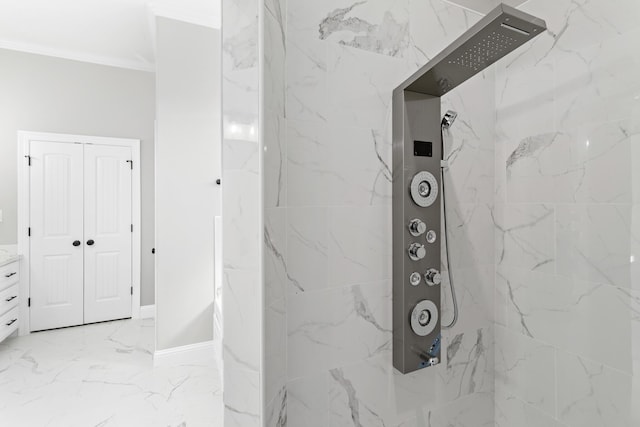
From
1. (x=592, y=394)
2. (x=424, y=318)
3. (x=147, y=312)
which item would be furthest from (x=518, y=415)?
(x=147, y=312)

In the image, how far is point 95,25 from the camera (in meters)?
3.02

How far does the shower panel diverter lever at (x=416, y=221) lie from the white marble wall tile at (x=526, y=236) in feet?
1.53

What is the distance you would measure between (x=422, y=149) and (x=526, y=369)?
1.10 metres

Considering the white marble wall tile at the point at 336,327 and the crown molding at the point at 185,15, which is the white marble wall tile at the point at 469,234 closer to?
the white marble wall tile at the point at 336,327

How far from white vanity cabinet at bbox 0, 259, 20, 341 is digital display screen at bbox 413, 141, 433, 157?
379 centimetres

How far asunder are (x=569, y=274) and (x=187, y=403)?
237cm

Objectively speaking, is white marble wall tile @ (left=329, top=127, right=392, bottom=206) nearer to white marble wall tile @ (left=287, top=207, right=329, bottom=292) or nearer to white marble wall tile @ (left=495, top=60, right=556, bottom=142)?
white marble wall tile @ (left=287, top=207, right=329, bottom=292)

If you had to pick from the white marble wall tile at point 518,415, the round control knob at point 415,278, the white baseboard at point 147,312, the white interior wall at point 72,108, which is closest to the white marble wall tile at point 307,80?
the round control knob at point 415,278

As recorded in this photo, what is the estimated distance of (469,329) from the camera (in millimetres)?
1452

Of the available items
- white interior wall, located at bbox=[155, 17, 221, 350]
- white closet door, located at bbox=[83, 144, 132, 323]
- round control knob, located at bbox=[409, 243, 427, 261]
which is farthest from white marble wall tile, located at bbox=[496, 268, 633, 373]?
white closet door, located at bbox=[83, 144, 132, 323]

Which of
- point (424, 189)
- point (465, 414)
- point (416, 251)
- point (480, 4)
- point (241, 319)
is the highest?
point (480, 4)

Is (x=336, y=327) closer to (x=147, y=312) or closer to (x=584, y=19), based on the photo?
(x=584, y=19)

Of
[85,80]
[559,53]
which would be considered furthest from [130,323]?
[559,53]

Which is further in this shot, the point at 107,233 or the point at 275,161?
the point at 107,233
